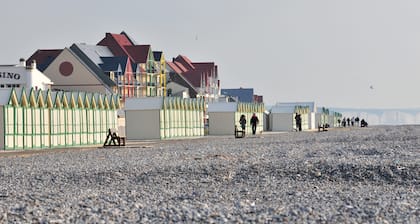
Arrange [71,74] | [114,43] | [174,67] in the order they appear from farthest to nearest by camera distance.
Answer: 1. [174,67]
2. [114,43]
3. [71,74]

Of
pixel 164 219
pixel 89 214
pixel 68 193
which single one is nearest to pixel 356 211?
pixel 164 219

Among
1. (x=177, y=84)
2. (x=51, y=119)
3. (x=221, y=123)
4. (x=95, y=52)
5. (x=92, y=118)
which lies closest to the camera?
(x=51, y=119)

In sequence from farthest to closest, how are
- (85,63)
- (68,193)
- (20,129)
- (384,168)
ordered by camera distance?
(85,63), (20,129), (384,168), (68,193)

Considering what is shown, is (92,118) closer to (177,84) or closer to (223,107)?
(223,107)

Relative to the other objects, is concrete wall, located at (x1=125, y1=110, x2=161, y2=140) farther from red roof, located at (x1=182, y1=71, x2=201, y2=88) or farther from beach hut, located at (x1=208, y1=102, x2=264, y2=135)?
red roof, located at (x1=182, y1=71, x2=201, y2=88)

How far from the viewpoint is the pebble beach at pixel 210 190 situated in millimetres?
14242

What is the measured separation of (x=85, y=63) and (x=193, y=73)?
43916 millimetres

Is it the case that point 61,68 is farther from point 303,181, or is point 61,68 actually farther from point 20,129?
point 303,181

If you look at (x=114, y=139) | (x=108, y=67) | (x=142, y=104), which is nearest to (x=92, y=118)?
(x=114, y=139)

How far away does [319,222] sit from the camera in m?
13.3

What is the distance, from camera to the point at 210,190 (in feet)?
63.4

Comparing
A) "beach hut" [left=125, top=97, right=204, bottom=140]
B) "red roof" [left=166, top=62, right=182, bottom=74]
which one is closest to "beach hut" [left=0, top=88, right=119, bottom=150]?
"beach hut" [left=125, top=97, right=204, bottom=140]

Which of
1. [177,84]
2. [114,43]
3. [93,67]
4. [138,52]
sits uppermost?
[114,43]

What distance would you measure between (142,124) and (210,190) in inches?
1492
